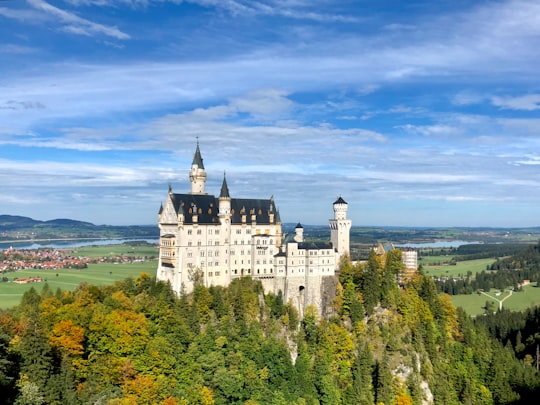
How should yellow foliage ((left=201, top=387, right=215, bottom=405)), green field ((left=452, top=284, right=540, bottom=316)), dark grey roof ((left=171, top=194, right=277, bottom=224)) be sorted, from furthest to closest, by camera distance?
green field ((left=452, top=284, right=540, bottom=316)), dark grey roof ((left=171, top=194, right=277, bottom=224)), yellow foliage ((left=201, top=387, right=215, bottom=405))

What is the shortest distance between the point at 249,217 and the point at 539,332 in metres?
67.3

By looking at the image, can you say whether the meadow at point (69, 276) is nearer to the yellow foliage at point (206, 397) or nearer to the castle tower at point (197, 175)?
the castle tower at point (197, 175)

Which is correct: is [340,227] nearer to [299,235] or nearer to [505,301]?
[299,235]

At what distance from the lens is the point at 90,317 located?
213ft

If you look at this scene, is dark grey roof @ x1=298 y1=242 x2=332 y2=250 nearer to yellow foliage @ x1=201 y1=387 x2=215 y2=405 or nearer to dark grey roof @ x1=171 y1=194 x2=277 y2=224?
dark grey roof @ x1=171 y1=194 x2=277 y2=224

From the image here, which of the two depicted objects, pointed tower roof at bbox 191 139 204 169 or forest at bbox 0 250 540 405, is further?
pointed tower roof at bbox 191 139 204 169

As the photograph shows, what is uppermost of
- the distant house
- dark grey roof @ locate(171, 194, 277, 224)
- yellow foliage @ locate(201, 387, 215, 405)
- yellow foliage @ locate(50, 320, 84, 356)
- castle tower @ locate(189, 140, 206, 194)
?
castle tower @ locate(189, 140, 206, 194)

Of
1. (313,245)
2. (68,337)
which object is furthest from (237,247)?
(68,337)

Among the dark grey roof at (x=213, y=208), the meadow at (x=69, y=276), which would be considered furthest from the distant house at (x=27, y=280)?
the dark grey roof at (x=213, y=208)

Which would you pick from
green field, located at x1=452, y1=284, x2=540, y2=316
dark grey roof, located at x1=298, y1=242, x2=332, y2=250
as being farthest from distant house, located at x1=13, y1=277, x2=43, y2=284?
green field, located at x1=452, y1=284, x2=540, y2=316

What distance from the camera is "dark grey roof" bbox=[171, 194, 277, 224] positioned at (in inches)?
3270

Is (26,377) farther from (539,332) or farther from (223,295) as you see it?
(539,332)

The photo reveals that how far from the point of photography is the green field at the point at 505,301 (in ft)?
502

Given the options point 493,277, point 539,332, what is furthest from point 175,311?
point 493,277
